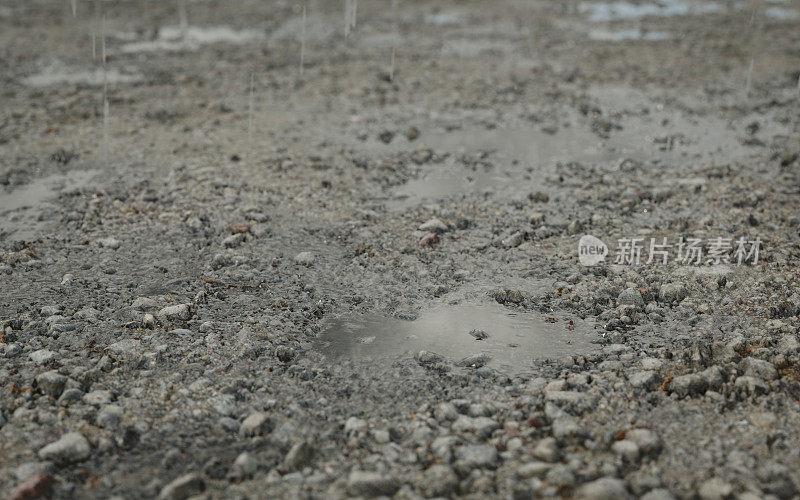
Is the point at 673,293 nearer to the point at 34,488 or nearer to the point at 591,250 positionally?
the point at 591,250

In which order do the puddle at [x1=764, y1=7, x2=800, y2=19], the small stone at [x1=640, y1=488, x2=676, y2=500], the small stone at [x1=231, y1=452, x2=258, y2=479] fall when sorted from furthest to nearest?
the puddle at [x1=764, y1=7, x2=800, y2=19]
the small stone at [x1=231, y1=452, x2=258, y2=479]
the small stone at [x1=640, y1=488, x2=676, y2=500]

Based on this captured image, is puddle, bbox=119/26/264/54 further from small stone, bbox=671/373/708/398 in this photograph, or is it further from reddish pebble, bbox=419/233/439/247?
small stone, bbox=671/373/708/398

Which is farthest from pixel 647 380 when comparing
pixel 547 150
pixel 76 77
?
pixel 76 77

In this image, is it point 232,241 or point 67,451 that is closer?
point 67,451

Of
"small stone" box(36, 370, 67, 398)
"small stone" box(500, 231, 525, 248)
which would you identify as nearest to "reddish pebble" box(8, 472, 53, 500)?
"small stone" box(36, 370, 67, 398)

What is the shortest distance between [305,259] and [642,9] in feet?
55.5

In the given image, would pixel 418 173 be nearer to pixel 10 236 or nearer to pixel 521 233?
pixel 521 233

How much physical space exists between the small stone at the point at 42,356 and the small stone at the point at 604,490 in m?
3.29

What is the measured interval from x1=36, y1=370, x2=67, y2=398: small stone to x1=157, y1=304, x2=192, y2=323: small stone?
0.87 meters

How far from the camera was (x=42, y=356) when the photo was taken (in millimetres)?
4055

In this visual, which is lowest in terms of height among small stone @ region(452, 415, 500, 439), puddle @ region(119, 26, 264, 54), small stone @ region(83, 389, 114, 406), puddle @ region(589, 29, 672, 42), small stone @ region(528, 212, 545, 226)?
small stone @ region(83, 389, 114, 406)

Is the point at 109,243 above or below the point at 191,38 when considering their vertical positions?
below

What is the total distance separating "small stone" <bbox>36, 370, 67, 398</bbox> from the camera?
3.72m

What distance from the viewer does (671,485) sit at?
3.06 m
